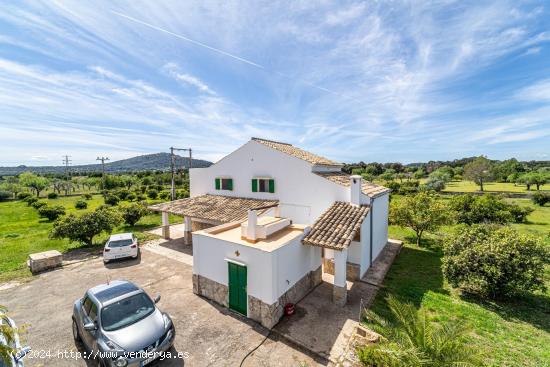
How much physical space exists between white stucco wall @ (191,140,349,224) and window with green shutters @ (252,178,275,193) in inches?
10.3

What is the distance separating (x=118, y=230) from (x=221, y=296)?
1758 centimetres

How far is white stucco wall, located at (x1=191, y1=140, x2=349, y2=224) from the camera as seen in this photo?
13.8 m

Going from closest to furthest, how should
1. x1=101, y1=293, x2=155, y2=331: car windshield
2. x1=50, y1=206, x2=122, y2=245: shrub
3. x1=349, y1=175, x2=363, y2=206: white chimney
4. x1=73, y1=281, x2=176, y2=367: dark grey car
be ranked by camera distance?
x1=73, y1=281, x2=176, y2=367: dark grey car
x1=101, y1=293, x2=155, y2=331: car windshield
x1=349, y1=175, x2=363, y2=206: white chimney
x1=50, y1=206, x2=122, y2=245: shrub

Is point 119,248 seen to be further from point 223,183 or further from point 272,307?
point 272,307

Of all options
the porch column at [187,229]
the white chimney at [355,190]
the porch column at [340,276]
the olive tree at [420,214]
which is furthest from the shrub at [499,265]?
the porch column at [187,229]

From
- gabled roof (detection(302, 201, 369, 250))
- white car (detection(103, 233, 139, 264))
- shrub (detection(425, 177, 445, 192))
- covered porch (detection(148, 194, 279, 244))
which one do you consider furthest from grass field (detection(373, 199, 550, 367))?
shrub (detection(425, 177, 445, 192))

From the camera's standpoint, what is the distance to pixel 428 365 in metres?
5.84

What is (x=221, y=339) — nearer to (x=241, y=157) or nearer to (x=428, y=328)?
(x=428, y=328)

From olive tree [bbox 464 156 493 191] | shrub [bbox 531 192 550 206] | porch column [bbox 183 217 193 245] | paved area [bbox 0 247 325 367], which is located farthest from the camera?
olive tree [bbox 464 156 493 191]

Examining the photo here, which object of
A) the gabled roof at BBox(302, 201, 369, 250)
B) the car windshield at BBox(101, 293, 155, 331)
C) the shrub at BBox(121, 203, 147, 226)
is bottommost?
the car windshield at BBox(101, 293, 155, 331)

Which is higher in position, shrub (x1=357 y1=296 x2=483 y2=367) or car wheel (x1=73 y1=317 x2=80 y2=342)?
shrub (x1=357 y1=296 x2=483 y2=367)

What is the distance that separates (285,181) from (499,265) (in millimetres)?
10690

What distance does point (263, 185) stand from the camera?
53.0 feet

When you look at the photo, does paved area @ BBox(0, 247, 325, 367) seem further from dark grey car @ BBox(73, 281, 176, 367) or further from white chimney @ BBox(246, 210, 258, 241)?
white chimney @ BBox(246, 210, 258, 241)
